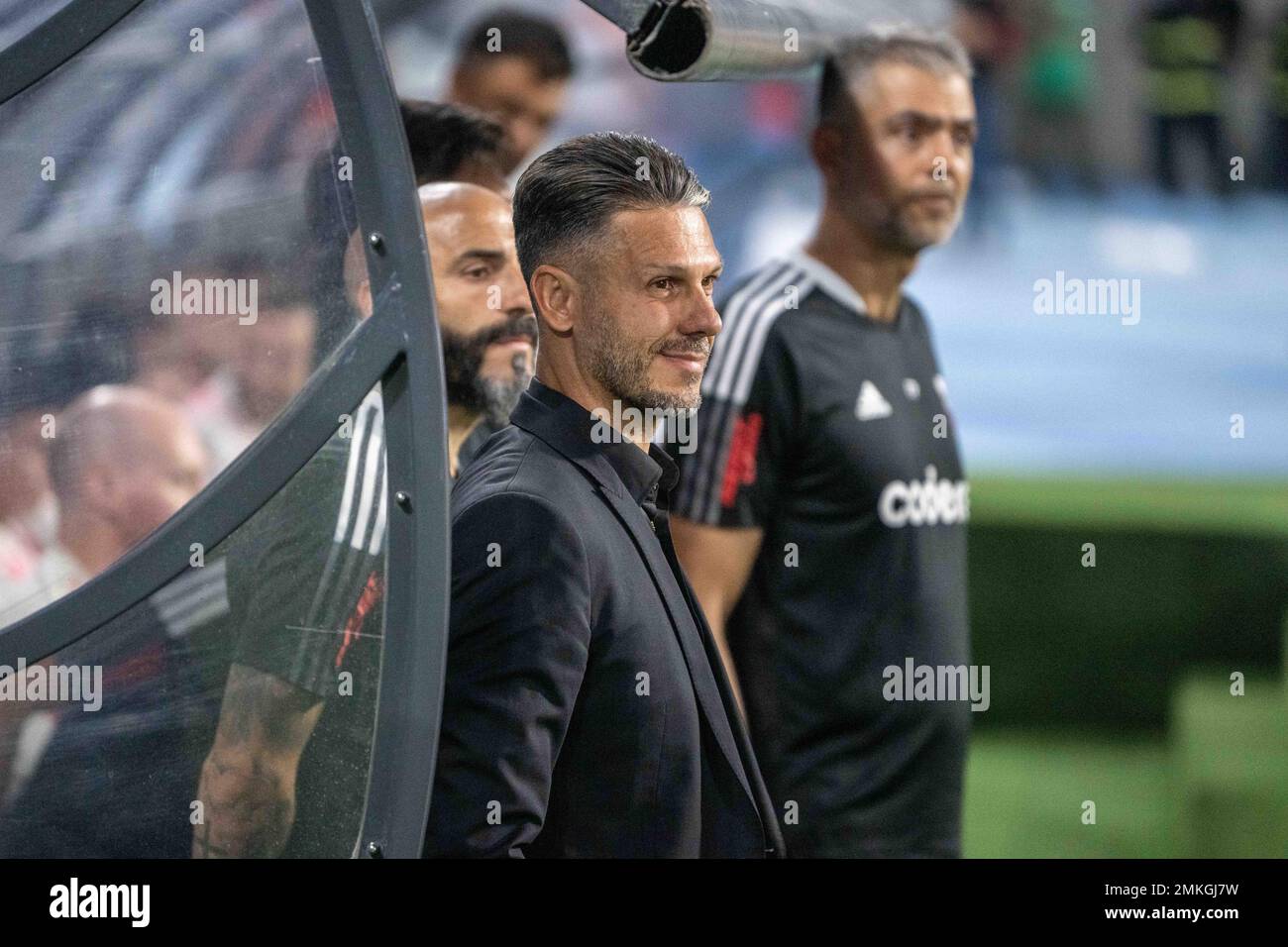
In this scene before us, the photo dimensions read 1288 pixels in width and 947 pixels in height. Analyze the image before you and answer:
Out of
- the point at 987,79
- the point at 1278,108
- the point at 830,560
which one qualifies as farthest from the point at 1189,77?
the point at 830,560

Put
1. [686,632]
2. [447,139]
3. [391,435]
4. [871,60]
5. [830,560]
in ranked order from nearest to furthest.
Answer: [391,435]
[686,632]
[447,139]
[830,560]
[871,60]

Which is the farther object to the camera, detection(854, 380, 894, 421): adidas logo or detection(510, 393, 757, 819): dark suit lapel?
detection(854, 380, 894, 421): adidas logo

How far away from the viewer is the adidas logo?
313 cm

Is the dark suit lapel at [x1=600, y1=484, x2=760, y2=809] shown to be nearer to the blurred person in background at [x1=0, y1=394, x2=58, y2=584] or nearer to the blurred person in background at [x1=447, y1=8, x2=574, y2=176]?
the blurred person in background at [x1=0, y1=394, x2=58, y2=584]

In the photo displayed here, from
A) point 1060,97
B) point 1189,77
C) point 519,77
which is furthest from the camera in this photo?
point 1060,97

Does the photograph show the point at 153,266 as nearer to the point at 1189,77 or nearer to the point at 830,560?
the point at 830,560

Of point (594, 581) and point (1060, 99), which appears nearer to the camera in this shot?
point (594, 581)

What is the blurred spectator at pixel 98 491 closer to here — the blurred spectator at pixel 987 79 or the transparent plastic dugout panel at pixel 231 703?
the transparent plastic dugout panel at pixel 231 703

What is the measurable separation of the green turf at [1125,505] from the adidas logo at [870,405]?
2.47m

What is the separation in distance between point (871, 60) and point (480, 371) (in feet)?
4.34

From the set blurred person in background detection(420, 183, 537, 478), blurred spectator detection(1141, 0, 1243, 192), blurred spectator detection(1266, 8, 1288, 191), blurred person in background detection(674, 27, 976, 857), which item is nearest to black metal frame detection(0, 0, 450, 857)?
blurred person in background detection(420, 183, 537, 478)

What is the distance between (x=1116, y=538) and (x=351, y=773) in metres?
4.35

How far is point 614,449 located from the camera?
173 cm

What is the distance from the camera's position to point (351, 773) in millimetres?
1437
